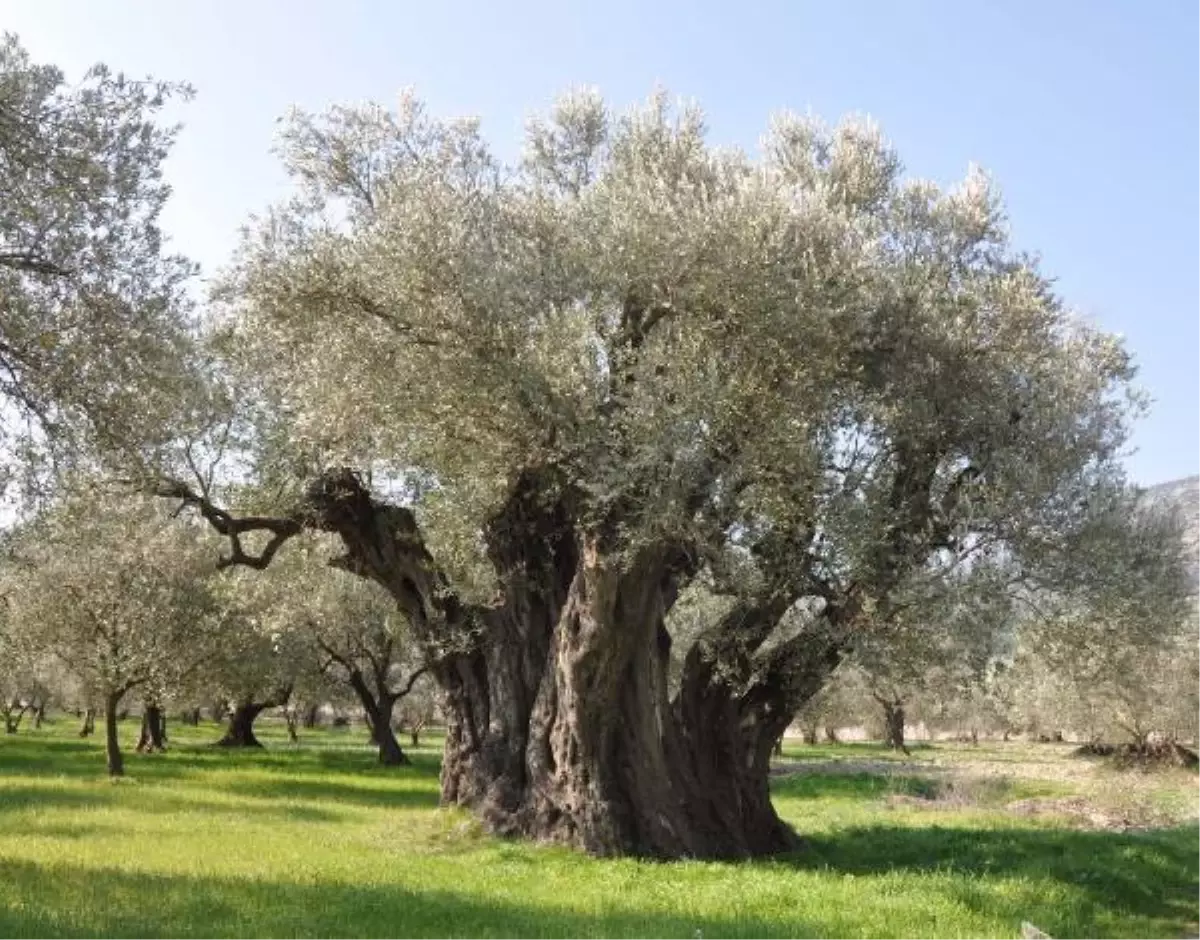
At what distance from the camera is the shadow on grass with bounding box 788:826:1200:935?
17469 mm

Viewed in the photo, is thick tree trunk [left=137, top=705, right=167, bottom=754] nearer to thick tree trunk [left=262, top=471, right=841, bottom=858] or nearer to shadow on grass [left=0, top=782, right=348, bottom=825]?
shadow on grass [left=0, top=782, right=348, bottom=825]

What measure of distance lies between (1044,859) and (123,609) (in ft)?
105

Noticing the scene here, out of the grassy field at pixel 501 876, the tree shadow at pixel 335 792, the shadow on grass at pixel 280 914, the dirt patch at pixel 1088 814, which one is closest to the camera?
the shadow on grass at pixel 280 914

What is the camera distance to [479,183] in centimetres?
2173

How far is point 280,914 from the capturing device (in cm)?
1388

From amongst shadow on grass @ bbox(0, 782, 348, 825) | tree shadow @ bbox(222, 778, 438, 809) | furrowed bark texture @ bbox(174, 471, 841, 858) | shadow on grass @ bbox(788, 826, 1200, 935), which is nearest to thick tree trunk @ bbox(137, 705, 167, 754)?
tree shadow @ bbox(222, 778, 438, 809)

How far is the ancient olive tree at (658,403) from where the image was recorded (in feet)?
62.6

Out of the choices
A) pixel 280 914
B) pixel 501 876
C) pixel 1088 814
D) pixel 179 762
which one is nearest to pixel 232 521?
pixel 501 876

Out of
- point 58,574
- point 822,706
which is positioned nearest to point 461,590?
point 58,574

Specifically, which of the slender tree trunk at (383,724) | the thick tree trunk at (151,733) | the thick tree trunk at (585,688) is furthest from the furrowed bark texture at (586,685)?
the thick tree trunk at (151,733)

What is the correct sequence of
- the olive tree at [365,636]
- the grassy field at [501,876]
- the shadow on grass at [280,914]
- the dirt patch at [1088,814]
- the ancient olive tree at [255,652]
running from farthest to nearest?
the olive tree at [365,636]
the ancient olive tree at [255,652]
the dirt patch at [1088,814]
the grassy field at [501,876]
the shadow on grass at [280,914]

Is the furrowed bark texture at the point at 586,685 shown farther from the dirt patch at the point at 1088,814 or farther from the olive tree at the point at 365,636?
the olive tree at the point at 365,636

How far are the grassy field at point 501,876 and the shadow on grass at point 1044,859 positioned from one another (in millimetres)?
71

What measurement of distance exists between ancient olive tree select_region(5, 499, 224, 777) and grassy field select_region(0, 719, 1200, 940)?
6.22m
